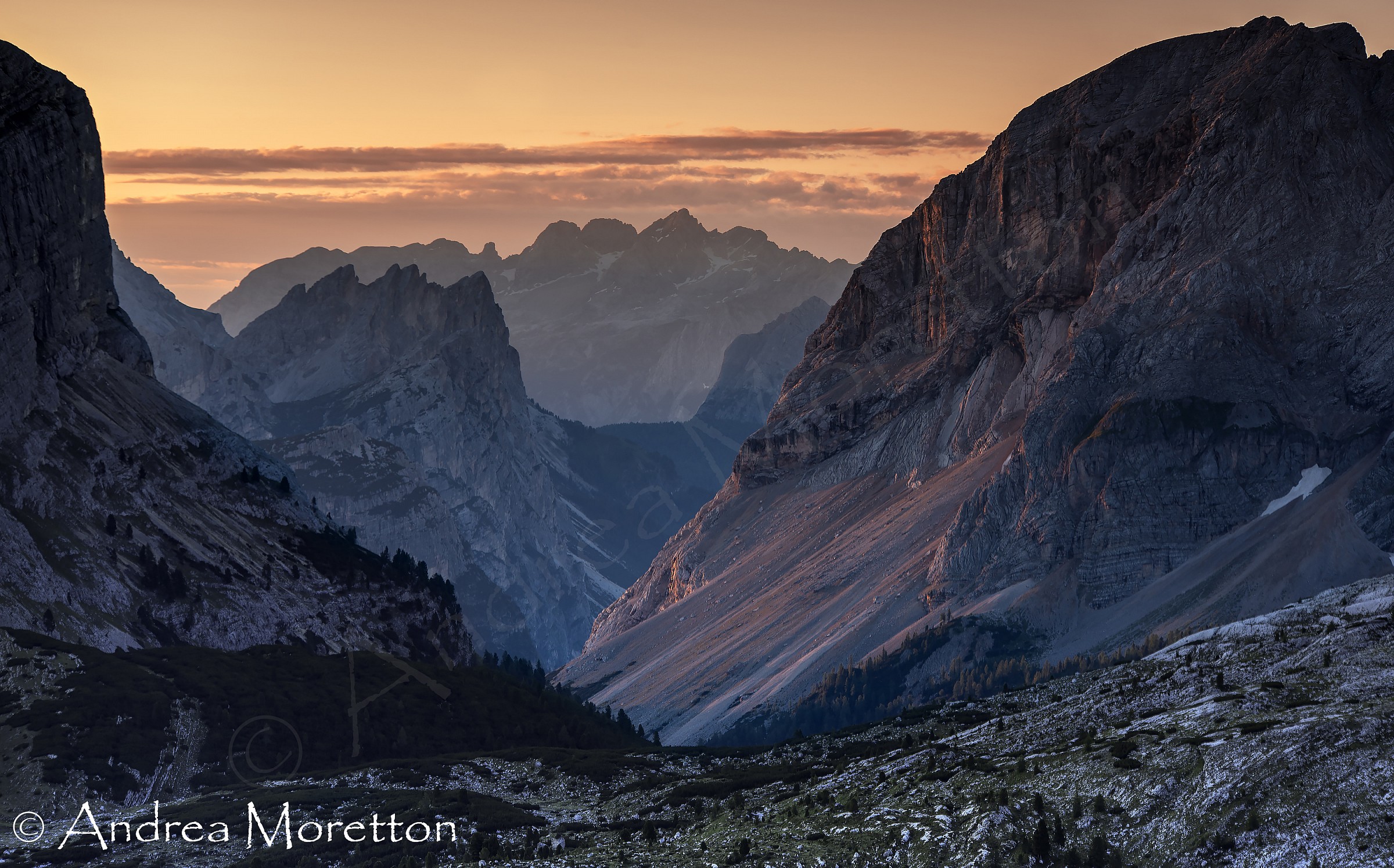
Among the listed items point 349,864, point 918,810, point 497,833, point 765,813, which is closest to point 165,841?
point 349,864

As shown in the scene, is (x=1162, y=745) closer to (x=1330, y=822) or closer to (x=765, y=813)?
(x=1330, y=822)

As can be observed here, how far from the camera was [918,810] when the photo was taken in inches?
4451

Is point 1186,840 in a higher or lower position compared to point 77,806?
higher

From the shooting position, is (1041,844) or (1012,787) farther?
(1012,787)

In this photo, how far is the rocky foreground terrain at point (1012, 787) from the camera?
95.1 meters

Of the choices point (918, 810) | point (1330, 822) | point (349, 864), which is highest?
point (1330, 822)

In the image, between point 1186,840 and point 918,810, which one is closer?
point 1186,840

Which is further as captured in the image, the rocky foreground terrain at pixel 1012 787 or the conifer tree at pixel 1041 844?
the conifer tree at pixel 1041 844

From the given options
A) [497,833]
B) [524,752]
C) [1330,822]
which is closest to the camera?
[1330,822]

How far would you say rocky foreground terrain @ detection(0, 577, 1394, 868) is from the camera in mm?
95125

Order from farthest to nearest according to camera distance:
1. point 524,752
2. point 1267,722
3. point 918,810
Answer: point 524,752 < point 918,810 < point 1267,722

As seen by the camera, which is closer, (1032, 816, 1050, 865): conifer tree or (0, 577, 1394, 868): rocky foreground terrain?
(0, 577, 1394, 868): rocky foreground terrain

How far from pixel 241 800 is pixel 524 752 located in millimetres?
39174

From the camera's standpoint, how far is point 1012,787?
111 metres
